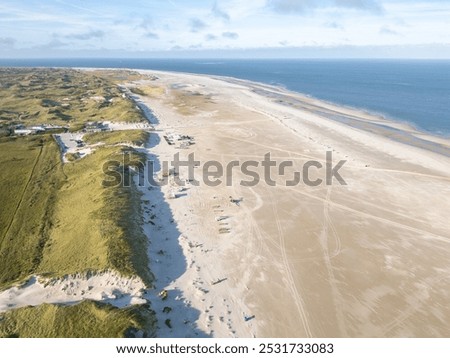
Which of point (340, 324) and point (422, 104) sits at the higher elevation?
point (340, 324)

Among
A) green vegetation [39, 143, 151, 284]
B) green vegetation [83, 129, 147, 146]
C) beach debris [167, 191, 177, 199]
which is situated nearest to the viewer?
green vegetation [39, 143, 151, 284]

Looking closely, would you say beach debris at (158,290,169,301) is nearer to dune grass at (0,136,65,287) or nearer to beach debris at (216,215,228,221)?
dune grass at (0,136,65,287)

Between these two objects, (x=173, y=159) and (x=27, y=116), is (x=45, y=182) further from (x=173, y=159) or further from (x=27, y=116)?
(x=27, y=116)

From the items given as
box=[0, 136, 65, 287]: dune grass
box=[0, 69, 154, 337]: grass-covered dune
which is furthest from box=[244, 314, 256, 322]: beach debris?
box=[0, 136, 65, 287]: dune grass

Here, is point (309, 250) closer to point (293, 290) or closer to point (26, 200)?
point (293, 290)

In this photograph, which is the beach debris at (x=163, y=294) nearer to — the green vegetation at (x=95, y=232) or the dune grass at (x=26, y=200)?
the green vegetation at (x=95, y=232)
